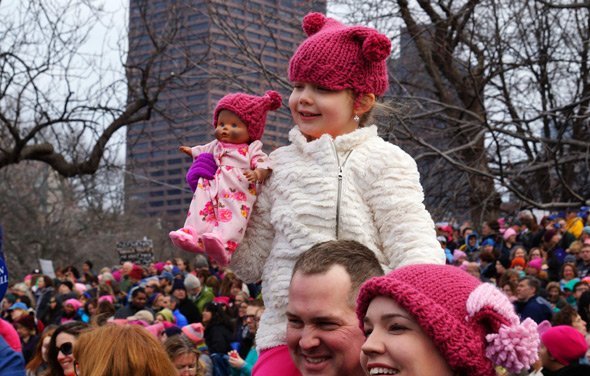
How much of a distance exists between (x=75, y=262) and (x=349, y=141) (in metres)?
42.6

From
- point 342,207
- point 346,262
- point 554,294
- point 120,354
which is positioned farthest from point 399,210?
point 554,294

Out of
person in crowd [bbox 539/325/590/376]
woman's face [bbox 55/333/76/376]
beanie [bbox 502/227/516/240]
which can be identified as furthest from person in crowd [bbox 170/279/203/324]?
woman's face [bbox 55/333/76/376]

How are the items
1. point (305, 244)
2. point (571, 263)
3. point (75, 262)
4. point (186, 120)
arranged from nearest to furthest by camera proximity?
point (305, 244)
point (571, 263)
point (186, 120)
point (75, 262)

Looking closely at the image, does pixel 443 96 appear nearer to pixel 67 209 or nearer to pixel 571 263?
pixel 571 263

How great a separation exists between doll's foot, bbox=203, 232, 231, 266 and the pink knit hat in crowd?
119 centimetres

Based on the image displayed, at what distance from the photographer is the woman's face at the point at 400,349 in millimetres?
2418

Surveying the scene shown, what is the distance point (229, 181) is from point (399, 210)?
760 millimetres

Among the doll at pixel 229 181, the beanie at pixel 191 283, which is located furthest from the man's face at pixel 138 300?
the doll at pixel 229 181

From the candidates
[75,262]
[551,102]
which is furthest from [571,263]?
[75,262]

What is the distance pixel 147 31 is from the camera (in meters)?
16.0

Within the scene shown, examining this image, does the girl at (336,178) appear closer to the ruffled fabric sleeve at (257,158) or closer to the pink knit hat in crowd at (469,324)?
the ruffled fabric sleeve at (257,158)

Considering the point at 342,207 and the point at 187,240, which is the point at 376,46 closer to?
the point at 342,207

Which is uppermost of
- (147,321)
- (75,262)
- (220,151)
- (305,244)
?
(220,151)

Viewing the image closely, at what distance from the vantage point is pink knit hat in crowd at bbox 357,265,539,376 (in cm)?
240
